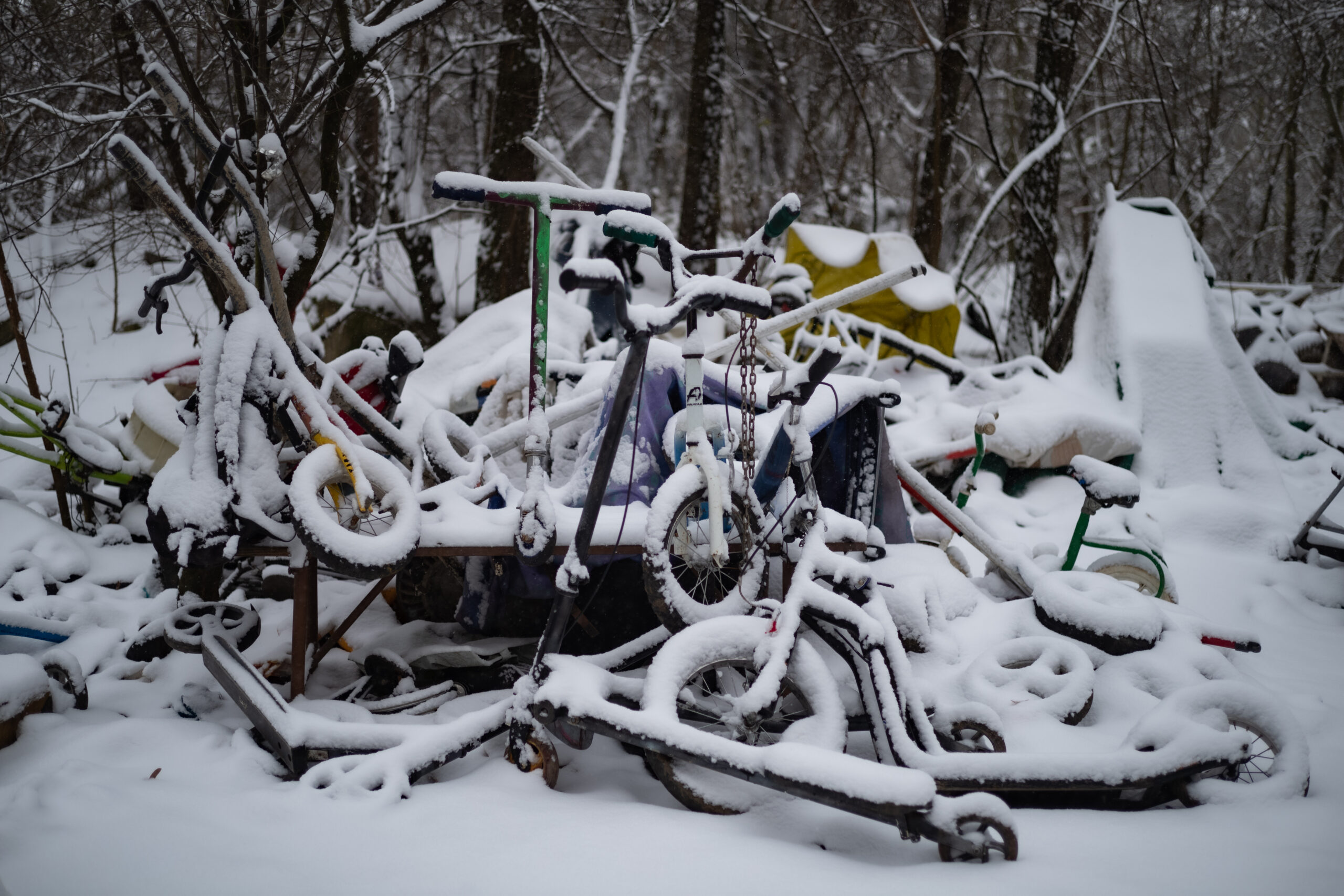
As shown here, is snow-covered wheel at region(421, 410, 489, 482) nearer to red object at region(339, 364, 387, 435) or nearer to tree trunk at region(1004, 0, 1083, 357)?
red object at region(339, 364, 387, 435)

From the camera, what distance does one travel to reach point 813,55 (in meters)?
13.9

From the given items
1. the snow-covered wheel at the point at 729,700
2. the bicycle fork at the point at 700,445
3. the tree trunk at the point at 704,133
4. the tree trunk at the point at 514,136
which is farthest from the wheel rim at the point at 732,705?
the tree trunk at the point at 704,133

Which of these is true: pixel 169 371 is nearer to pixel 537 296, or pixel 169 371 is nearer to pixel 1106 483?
pixel 537 296

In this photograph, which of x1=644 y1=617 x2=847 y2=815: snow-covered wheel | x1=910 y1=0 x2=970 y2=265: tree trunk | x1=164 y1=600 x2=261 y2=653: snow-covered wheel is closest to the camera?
x1=644 y1=617 x2=847 y2=815: snow-covered wheel

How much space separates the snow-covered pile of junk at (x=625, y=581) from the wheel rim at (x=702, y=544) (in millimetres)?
20

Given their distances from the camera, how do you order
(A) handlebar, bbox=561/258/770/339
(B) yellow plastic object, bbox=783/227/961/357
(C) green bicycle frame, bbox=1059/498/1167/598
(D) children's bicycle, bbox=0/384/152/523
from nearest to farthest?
(A) handlebar, bbox=561/258/770/339 < (C) green bicycle frame, bbox=1059/498/1167/598 < (D) children's bicycle, bbox=0/384/152/523 < (B) yellow plastic object, bbox=783/227/961/357

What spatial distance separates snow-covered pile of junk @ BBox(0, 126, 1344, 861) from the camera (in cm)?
262

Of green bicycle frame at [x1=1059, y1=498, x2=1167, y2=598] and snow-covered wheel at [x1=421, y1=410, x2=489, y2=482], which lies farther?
green bicycle frame at [x1=1059, y1=498, x2=1167, y2=598]

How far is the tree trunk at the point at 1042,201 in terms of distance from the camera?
833cm

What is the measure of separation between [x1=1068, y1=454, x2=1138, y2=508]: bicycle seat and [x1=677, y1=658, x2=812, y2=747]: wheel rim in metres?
1.67

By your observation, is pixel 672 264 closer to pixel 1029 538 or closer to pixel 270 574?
pixel 270 574

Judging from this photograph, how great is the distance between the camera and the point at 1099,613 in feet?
10.7

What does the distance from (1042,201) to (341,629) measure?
7857 mm

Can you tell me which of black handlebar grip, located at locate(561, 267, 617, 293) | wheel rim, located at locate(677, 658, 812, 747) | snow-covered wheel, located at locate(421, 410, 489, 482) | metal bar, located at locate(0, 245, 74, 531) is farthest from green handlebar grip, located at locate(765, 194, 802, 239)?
metal bar, located at locate(0, 245, 74, 531)
